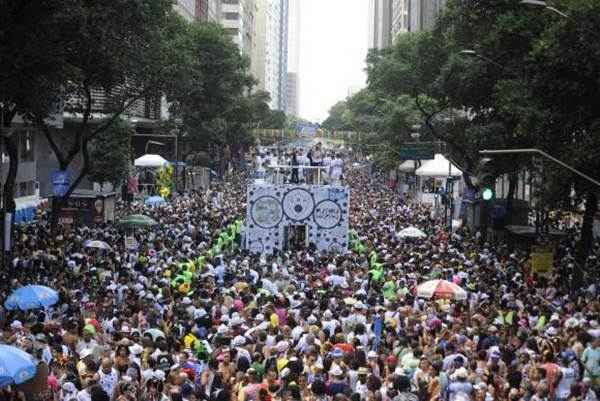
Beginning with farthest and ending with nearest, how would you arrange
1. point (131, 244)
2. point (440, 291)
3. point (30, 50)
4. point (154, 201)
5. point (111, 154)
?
point (111, 154), point (154, 201), point (131, 244), point (30, 50), point (440, 291)

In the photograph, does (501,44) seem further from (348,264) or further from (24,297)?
(24,297)

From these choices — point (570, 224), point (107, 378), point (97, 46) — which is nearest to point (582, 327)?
point (107, 378)

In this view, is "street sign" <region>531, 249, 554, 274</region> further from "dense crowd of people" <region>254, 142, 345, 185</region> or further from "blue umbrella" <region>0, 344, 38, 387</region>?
"blue umbrella" <region>0, 344, 38, 387</region>

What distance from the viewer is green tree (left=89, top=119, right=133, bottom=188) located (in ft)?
158

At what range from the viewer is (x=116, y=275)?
2717 cm

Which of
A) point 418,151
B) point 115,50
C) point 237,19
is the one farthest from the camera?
point 237,19

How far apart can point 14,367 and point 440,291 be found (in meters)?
11.1

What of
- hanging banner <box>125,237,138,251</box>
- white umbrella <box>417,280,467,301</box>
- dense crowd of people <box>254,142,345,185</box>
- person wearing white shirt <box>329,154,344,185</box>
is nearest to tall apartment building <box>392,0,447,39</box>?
person wearing white shirt <box>329,154,344,185</box>

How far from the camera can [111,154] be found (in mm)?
48500

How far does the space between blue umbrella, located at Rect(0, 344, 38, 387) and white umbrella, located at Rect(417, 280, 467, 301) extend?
34.9 ft

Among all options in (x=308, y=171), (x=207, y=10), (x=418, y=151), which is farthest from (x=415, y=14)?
(x=308, y=171)

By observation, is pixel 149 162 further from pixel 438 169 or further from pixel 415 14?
pixel 415 14

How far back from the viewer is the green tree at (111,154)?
158 ft

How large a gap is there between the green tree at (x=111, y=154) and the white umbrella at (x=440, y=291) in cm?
2745
